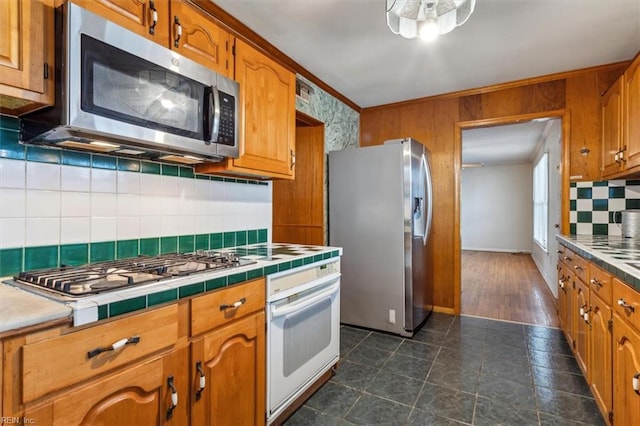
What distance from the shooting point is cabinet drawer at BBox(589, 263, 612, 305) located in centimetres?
152

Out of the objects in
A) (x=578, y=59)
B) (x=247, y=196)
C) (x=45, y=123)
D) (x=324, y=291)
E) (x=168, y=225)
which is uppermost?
(x=578, y=59)

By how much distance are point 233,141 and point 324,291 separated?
3.28 feet

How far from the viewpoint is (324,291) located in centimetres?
195

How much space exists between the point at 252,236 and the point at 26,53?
4.99 feet

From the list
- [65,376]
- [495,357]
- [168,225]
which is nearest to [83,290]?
[65,376]

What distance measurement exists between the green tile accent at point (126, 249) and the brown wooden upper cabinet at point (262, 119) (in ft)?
1.72

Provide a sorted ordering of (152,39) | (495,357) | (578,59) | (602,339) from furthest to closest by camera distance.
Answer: (578,59), (495,357), (602,339), (152,39)

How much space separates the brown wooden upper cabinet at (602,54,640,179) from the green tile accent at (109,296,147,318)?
2.67 metres

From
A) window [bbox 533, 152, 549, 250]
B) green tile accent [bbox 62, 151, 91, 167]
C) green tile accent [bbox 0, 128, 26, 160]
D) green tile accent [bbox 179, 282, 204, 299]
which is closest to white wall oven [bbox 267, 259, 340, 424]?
green tile accent [bbox 179, 282, 204, 299]

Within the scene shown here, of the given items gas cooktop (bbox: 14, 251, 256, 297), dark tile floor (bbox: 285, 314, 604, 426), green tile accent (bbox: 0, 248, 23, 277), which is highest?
green tile accent (bbox: 0, 248, 23, 277)

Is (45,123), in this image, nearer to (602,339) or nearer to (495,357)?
(602,339)

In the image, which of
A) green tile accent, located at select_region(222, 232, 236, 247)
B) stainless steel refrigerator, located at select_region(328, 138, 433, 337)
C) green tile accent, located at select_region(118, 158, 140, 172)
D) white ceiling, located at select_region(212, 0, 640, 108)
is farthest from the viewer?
stainless steel refrigerator, located at select_region(328, 138, 433, 337)

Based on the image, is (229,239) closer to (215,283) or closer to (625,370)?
(215,283)

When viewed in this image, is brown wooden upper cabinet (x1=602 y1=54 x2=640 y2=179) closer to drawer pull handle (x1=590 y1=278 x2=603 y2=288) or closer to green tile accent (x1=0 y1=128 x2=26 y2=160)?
drawer pull handle (x1=590 y1=278 x2=603 y2=288)
